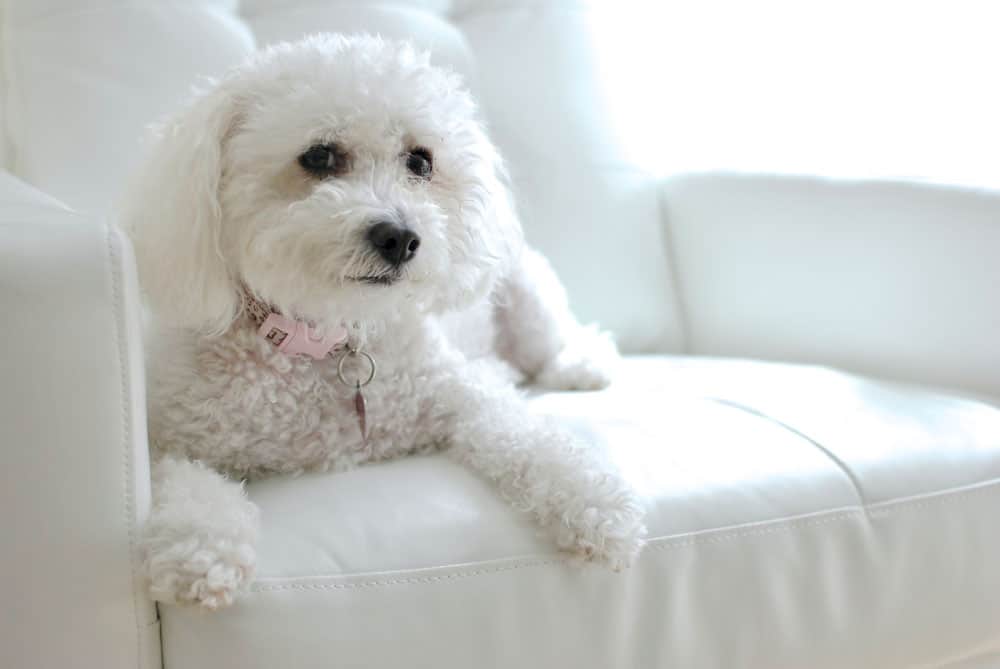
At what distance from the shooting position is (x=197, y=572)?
0.86 metres

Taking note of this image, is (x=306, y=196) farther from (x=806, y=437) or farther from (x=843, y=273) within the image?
(x=843, y=273)

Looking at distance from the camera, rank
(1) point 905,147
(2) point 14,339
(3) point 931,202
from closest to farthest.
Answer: (2) point 14,339 < (3) point 931,202 < (1) point 905,147

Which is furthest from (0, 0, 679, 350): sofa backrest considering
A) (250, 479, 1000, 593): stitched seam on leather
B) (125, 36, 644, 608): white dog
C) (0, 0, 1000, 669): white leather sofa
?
(250, 479, 1000, 593): stitched seam on leather

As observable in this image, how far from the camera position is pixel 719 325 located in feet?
6.24

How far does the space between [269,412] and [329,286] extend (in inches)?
7.6

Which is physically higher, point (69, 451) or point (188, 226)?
point (188, 226)

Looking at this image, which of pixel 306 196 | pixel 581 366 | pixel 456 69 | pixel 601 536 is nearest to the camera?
pixel 601 536

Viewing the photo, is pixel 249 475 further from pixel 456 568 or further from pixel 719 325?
pixel 719 325

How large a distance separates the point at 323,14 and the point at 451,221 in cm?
75

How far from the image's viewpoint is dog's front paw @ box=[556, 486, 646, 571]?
1.00 m

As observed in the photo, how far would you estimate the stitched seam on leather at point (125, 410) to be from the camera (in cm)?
87

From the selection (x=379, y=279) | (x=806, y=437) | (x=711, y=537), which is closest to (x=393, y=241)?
(x=379, y=279)

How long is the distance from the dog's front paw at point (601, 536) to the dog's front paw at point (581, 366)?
22.5 inches

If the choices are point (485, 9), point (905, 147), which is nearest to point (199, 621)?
point (485, 9)
